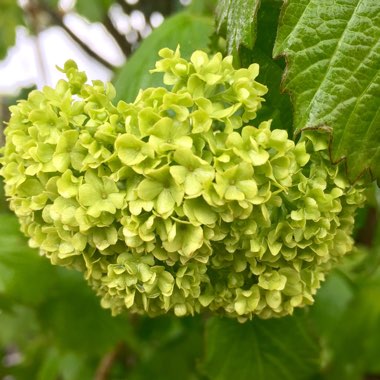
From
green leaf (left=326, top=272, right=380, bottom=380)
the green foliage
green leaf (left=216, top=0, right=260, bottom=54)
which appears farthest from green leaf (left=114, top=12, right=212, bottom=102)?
the green foliage

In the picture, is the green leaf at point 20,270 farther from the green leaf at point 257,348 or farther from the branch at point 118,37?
the branch at point 118,37

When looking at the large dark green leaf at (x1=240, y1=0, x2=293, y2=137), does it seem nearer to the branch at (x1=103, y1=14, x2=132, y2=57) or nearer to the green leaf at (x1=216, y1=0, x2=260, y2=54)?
the green leaf at (x1=216, y1=0, x2=260, y2=54)

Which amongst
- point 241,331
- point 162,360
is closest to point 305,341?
point 241,331

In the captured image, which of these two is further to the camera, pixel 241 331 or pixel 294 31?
pixel 241 331

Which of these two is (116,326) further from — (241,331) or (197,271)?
(197,271)

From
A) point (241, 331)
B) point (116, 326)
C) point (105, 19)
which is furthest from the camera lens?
point (105, 19)

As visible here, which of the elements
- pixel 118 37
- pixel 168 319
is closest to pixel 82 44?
pixel 118 37

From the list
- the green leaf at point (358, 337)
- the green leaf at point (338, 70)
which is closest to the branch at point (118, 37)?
the green leaf at point (358, 337)
